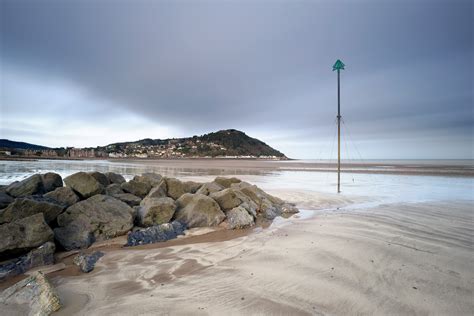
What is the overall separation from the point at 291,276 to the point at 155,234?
143 inches

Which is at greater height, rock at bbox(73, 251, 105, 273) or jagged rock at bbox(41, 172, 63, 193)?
jagged rock at bbox(41, 172, 63, 193)

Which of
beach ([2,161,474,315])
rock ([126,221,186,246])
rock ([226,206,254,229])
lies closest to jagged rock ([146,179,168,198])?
rock ([126,221,186,246])

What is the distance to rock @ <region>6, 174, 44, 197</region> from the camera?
786 cm

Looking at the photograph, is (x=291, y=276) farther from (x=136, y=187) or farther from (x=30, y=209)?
(x=136, y=187)

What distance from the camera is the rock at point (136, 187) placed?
9.67 m

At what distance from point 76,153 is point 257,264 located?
423ft

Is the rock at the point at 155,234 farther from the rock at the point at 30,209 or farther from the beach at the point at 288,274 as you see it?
the rock at the point at 30,209

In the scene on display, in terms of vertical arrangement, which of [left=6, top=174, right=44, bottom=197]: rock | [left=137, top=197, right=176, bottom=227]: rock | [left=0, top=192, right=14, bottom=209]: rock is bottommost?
[left=137, top=197, right=176, bottom=227]: rock

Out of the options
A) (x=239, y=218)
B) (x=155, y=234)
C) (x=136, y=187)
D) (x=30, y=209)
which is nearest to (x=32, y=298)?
(x=155, y=234)

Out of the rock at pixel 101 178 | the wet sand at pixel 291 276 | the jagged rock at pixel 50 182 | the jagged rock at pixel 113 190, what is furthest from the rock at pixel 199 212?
the jagged rock at pixel 50 182

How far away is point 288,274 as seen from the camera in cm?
382

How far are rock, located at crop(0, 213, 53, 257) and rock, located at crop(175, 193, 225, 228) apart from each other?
3.14m

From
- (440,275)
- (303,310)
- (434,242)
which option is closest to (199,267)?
(303,310)

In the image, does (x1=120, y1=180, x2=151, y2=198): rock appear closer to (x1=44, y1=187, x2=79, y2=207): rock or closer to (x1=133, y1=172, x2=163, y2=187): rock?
(x1=133, y1=172, x2=163, y2=187): rock
